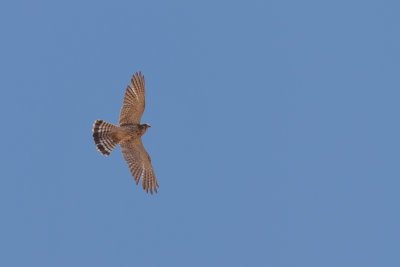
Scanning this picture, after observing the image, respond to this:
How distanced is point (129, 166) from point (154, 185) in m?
1.31

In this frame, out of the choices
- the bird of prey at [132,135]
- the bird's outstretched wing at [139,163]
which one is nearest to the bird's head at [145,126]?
the bird of prey at [132,135]

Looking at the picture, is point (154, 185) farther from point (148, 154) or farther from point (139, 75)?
point (139, 75)

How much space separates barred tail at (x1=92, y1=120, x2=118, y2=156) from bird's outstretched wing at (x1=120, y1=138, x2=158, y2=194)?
101cm

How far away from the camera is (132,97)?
2898cm

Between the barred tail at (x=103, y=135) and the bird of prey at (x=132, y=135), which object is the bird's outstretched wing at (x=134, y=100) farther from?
the barred tail at (x=103, y=135)

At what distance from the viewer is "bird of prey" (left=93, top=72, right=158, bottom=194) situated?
2884cm

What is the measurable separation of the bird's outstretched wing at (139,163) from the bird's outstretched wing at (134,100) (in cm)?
116

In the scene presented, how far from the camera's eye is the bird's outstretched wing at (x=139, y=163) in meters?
29.9

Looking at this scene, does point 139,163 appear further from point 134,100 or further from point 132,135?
point 134,100

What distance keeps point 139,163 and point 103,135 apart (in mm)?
2271

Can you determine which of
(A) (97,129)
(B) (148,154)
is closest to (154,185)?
(B) (148,154)

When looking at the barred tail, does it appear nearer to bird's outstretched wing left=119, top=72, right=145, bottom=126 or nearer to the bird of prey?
the bird of prey

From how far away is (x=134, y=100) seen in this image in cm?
2905

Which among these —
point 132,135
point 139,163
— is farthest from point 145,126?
point 139,163
